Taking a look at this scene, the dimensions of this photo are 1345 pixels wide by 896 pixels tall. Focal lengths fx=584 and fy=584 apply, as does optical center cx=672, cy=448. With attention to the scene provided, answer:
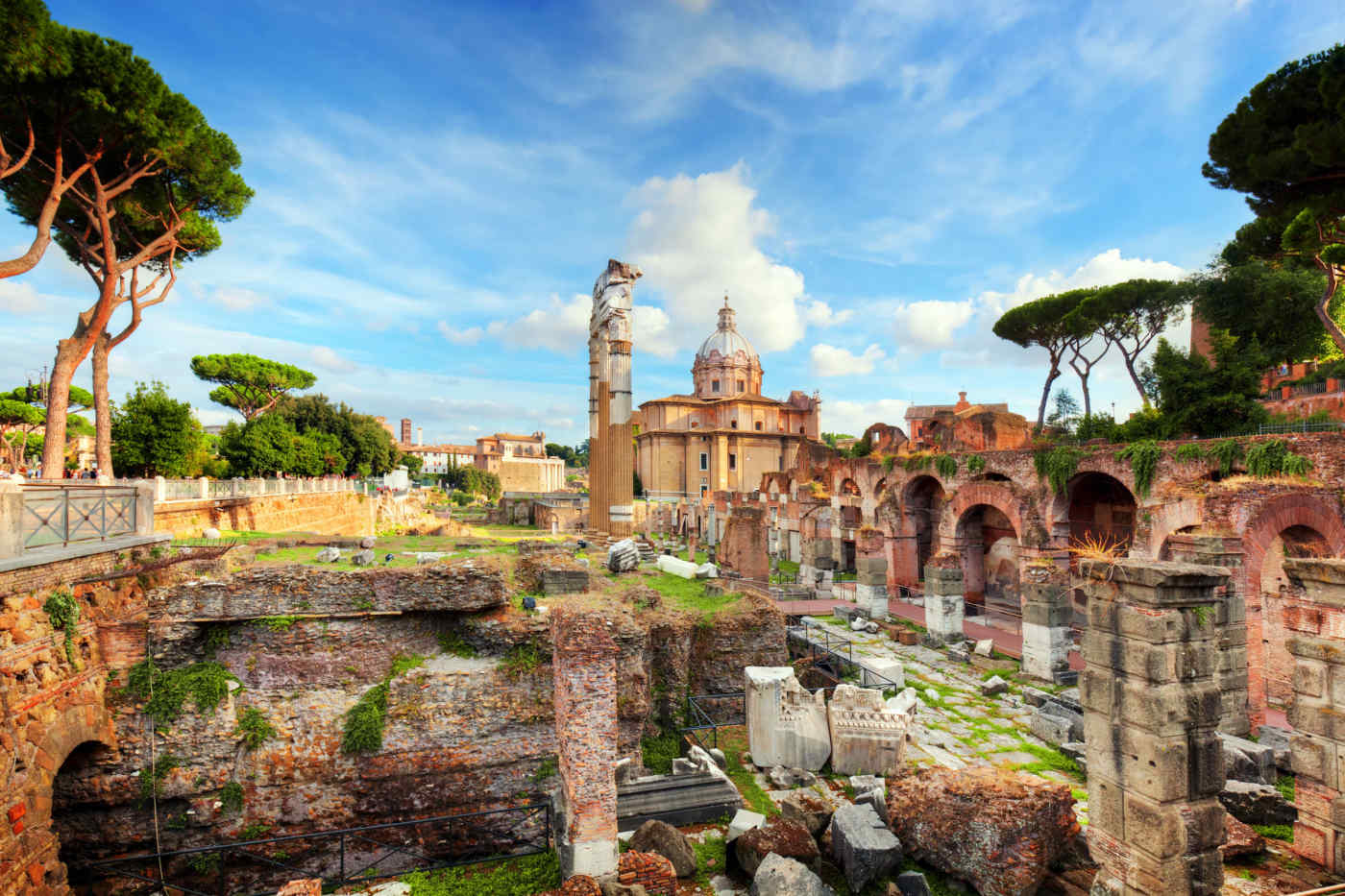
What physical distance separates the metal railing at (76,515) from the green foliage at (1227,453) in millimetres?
17005

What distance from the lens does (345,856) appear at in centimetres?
693

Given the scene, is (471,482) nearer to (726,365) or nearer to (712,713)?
(726,365)

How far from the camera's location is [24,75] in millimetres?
10188

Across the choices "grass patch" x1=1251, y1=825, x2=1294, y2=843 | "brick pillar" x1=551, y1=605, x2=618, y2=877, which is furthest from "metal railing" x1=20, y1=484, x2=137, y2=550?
"grass patch" x1=1251, y1=825, x2=1294, y2=843

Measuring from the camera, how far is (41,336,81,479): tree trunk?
41.0 feet

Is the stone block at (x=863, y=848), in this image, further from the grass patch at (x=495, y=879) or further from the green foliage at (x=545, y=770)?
the green foliage at (x=545, y=770)

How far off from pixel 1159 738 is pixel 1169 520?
30.1 ft

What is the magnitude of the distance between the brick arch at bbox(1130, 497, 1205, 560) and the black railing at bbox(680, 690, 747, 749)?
7600 millimetres

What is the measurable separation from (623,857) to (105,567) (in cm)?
652

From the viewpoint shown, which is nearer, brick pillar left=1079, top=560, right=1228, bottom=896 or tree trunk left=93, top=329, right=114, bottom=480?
brick pillar left=1079, top=560, right=1228, bottom=896

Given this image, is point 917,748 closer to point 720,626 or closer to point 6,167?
point 720,626

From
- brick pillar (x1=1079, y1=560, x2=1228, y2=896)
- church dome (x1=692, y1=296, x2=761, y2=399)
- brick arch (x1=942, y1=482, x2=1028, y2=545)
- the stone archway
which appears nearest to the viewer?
brick pillar (x1=1079, y1=560, x2=1228, y2=896)

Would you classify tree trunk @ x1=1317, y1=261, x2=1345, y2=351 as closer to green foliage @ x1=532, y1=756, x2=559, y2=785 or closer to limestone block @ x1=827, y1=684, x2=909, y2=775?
limestone block @ x1=827, y1=684, x2=909, y2=775

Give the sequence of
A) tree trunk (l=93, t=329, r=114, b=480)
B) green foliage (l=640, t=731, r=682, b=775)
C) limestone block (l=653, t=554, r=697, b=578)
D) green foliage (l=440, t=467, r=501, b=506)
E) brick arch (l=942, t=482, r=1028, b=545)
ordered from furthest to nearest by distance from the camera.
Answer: green foliage (l=440, t=467, r=501, b=506), brick arch (l=942, t=482, r=1028, b=545), tree trunk (l=93, t=329, r=114, b=480), limestone block (l=653, t=554, r=697, b=578), green foliage (l=640, t=731, r=682, b=775)
